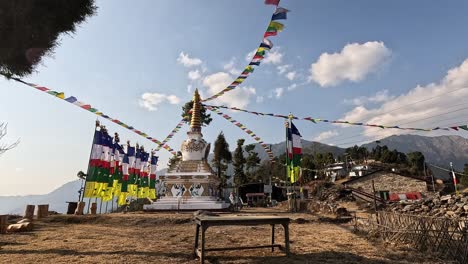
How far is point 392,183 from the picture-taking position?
3506 cm

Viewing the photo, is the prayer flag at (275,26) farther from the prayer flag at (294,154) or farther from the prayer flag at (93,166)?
the prayer flag at (93,166)

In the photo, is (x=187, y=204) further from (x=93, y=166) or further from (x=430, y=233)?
(x=430, y=233)

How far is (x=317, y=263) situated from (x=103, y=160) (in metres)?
20.8

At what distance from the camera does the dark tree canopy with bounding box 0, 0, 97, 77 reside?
6840 millimetres

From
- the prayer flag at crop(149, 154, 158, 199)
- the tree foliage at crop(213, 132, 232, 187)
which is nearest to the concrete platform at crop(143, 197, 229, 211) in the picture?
the prayer flag at crop(149, 154, 158, 199)

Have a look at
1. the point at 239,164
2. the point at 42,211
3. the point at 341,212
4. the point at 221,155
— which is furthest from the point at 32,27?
the point at 239,164

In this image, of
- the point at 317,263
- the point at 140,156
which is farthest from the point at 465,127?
the point at 140,156

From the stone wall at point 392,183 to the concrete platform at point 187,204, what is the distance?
71.9 ft

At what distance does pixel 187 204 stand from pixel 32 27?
18.2 metres

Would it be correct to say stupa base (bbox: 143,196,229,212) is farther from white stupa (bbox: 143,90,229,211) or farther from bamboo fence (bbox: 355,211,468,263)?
bamboo fence (bbox: 355,211,468,263)

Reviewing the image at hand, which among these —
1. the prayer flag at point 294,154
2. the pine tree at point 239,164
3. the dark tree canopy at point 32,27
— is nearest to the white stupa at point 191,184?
the prayer flag at point 294,154

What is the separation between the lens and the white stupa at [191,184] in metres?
23.1

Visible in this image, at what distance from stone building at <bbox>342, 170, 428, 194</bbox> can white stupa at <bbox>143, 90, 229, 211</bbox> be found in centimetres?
2136

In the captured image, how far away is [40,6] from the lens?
23.5ft
